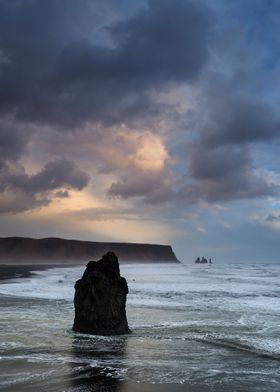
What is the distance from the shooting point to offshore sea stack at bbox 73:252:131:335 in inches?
656

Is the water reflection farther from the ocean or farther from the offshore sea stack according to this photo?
the offshore sea stack

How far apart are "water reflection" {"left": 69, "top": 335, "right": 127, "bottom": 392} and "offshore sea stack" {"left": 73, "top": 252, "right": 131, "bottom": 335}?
706mm

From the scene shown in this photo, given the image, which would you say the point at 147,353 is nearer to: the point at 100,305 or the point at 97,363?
the point at 97,363

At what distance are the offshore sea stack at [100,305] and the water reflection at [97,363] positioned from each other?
0.71 meters

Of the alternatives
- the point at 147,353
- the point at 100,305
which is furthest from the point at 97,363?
the point at 100,305

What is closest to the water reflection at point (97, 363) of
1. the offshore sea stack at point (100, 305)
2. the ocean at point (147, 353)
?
the ocean at point (147, 353)

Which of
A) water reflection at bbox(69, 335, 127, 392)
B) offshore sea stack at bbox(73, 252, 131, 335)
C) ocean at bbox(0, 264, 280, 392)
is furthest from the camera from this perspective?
offshore sea stack at bbox(73, 252, 131, 335)

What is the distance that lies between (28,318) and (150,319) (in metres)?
5.39

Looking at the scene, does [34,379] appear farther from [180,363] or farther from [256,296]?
[256,296]

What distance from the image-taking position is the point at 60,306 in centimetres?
2555

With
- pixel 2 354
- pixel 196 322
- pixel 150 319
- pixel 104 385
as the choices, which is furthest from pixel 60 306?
pixel 104 385

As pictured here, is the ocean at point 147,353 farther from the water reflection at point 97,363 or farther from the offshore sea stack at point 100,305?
the offshore sea stack at point 100,305

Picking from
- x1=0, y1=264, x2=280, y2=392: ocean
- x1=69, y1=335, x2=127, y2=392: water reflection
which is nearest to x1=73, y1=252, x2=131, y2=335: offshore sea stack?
x1=0, y1=264, x2=280, y2=392: ocean

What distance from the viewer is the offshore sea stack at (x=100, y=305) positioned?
1666cm
